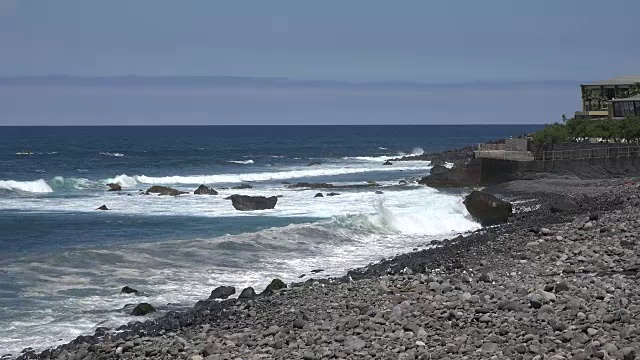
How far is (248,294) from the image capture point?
61.4ft

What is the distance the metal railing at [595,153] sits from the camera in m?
46.2

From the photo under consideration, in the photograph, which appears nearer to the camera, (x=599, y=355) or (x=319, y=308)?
(x=599, y=355)

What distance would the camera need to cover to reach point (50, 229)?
102 ft

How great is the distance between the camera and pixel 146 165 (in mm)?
A: 75812

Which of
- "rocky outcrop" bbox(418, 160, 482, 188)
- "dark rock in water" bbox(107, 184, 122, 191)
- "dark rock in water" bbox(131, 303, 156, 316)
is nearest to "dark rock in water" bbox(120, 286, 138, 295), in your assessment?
"dark rock in water" bbox(131, 303, 156, 316)

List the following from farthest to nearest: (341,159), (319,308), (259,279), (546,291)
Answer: (341,159), (259,279), (319,308), (546,291)

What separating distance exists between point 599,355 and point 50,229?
75.9 ft

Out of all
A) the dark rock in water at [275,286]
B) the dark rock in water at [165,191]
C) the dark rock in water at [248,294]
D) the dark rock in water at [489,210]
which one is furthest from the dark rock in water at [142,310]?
the dark rock in water at [165,191]

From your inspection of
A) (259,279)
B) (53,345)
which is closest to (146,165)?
(259,279)

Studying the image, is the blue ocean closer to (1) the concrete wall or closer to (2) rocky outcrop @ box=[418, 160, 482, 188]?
(2) rocky outcrop @ box=[418, 160, 482, 188]

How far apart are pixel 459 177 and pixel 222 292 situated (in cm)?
2979

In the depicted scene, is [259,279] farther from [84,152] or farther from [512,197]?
[84,152]

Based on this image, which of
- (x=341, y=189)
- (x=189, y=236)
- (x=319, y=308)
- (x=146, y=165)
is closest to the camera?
(x=319, y=308)

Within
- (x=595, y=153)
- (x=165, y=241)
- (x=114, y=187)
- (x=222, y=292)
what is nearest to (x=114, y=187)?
(x=114, y=187)
